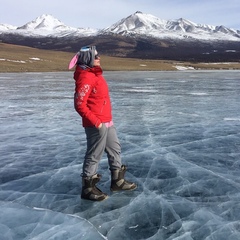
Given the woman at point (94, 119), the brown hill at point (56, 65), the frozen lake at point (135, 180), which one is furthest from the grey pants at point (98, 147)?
the brown hill at point (56, 65)

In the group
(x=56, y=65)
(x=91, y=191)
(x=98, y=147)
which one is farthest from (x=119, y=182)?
(x=56, y=65)

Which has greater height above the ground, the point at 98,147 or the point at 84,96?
the point at 84,96

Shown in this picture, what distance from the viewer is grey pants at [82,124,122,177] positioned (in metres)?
4.18

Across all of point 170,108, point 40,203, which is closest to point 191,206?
point 40,203

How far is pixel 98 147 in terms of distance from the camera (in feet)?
13.8

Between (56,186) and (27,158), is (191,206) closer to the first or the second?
(56,186)

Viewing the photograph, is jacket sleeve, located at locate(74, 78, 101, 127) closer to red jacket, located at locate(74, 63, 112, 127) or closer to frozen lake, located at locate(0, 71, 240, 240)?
red jacket, located at locate(74, 63, 112, 127)

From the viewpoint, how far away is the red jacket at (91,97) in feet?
12.8

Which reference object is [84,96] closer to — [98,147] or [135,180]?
[98,147]

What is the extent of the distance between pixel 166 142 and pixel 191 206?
120 inches

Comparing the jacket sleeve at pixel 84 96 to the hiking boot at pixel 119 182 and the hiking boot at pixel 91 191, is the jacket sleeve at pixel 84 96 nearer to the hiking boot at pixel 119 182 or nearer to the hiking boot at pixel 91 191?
the hiking boot at pixel 91 191

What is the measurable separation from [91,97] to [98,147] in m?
0.66

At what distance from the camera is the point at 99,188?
187 inches

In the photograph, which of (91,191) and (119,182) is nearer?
(91,191)
